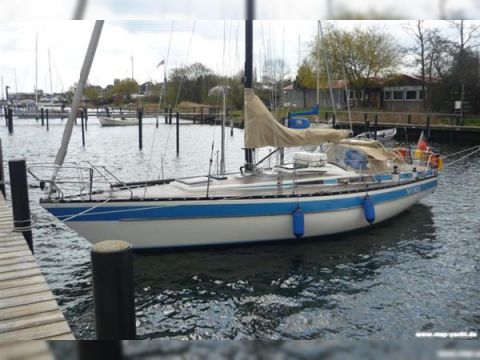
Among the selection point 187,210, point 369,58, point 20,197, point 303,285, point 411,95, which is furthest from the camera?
point 411,95

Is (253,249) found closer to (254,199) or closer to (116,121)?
(254,199)

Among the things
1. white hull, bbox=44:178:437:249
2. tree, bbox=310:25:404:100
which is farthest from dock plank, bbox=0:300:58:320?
tree, bbox=310:25:404:100

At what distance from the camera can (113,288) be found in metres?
2.98

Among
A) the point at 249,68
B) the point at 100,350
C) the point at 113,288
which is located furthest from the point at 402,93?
the point at 100,350

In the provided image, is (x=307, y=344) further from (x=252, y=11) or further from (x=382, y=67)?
(x=382, y=67)

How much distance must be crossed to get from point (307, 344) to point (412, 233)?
12059 mm

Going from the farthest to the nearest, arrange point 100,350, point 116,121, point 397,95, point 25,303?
point 116,121, point 397,95, point 25,303, point 100,350

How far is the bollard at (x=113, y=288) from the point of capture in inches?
116

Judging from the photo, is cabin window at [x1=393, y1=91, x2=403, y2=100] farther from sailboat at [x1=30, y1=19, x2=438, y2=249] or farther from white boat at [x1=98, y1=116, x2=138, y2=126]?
sailboat at [x1=30, y1=19, x2=438, y2=249]

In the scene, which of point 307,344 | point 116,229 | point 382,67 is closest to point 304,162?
point 116,229

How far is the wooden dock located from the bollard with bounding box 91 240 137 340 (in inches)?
63.9

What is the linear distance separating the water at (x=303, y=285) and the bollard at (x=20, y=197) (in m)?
1.18

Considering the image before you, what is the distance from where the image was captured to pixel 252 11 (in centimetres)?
159

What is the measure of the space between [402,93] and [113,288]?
5951cm
